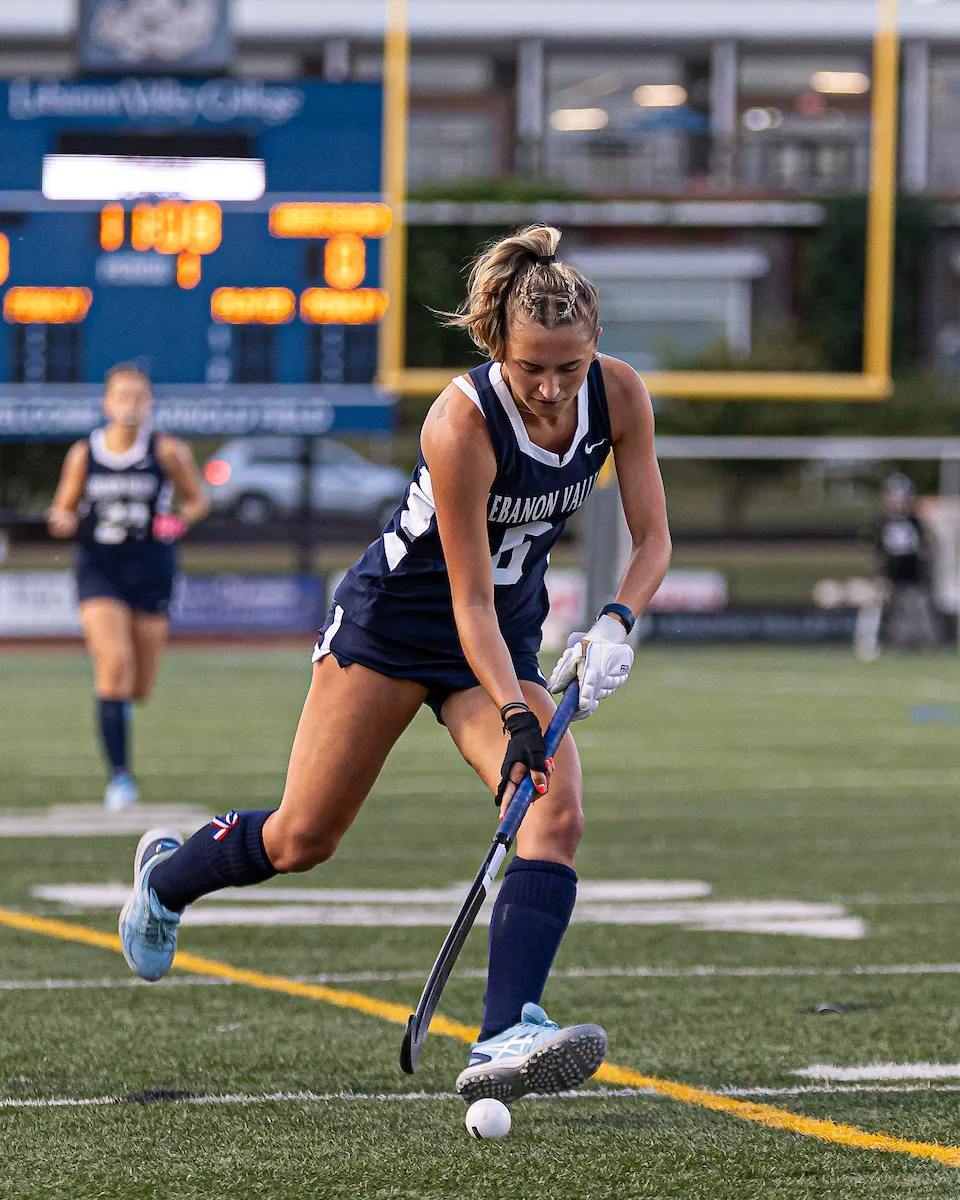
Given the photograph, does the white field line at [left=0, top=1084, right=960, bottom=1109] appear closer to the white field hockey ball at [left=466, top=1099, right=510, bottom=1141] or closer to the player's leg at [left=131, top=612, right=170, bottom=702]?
the white field hockey ball at [left=466, top=1099, right=510, bottom=1141]

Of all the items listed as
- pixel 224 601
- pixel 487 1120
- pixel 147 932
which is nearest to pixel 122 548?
pixel 147 932

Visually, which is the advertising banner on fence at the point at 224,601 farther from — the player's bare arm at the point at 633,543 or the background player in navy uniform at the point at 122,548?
the player's bare arm at the point at 633,543

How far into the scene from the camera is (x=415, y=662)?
4.35m

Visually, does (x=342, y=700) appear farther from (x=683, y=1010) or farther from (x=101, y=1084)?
(x=683, y=1010)

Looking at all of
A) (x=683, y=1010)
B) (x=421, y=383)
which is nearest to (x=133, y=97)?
(x=421, y=383)

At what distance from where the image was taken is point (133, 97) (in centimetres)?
1769

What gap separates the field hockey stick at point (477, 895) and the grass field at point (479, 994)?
0.16 m

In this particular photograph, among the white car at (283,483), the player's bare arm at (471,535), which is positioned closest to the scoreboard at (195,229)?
the white car at (283,483)

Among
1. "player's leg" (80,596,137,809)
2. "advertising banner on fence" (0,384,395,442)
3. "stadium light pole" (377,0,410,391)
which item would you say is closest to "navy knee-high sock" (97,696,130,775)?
"player's leg" (80,596,137,809)

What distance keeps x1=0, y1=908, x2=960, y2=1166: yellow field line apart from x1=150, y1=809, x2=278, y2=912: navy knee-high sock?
617mm

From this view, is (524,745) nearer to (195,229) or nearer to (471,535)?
(471,535)

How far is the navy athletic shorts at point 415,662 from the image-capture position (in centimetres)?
435

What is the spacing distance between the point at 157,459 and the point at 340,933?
11.9 ft

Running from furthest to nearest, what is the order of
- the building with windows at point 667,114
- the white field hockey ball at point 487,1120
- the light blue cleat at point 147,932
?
1. the building with windows at point 667,114
2. the light blue cleat at point 147,932
3. the white field hockey ball at point 487,1120
